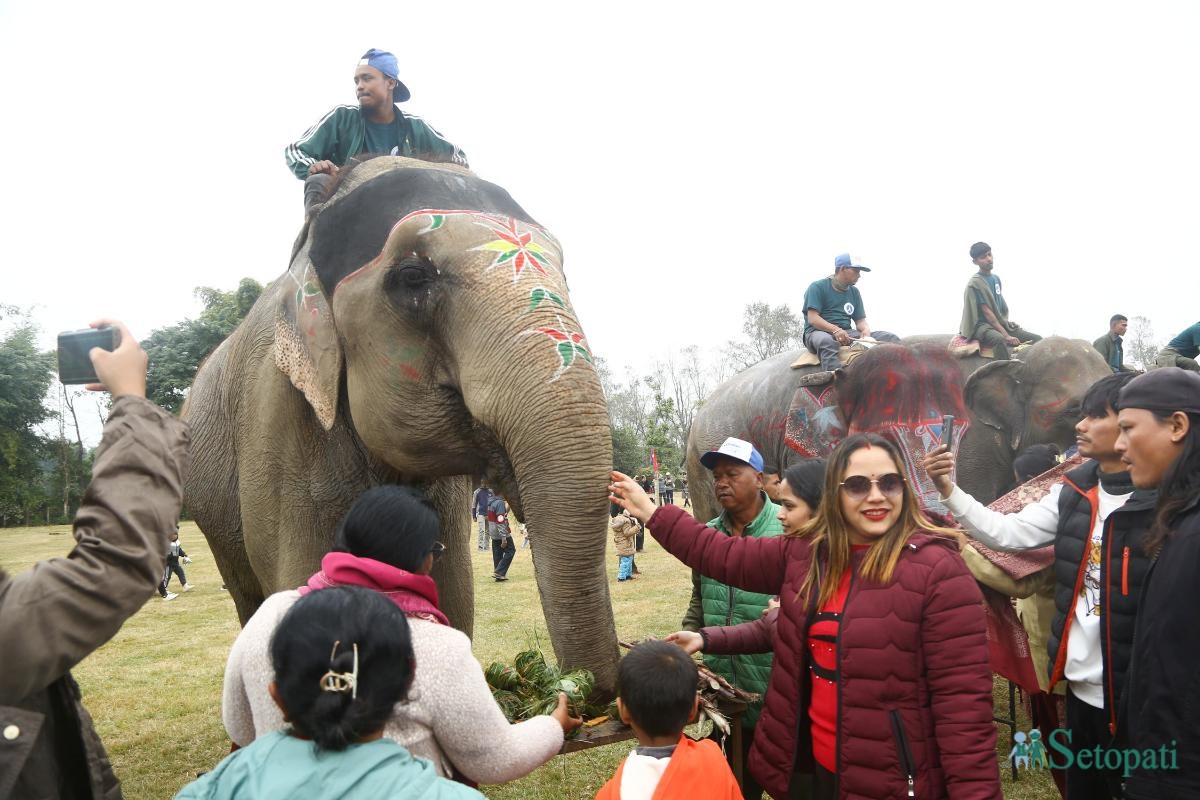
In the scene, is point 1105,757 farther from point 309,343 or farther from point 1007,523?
point 309,343

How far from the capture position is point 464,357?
309 centimetres

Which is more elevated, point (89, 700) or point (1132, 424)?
point (1132, 424)

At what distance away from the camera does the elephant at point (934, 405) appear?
7199mm

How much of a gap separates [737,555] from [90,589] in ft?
6.56

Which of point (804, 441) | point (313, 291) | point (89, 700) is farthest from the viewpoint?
point (804, 441)

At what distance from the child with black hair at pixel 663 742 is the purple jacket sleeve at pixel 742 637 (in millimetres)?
776

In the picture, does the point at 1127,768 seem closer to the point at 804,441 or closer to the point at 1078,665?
the point at 1078,665

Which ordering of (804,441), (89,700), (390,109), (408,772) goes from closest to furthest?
1. (408,772)
2. (390,109)
3. (89,700)
4. (804,441)

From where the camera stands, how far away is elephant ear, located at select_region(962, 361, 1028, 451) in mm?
8227

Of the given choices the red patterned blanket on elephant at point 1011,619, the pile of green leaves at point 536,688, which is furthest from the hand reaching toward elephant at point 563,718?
the red patterned blanket on elephant at point 1011,619

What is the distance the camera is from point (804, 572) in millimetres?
2705

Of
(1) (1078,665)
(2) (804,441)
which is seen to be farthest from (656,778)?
(2) (804,441)

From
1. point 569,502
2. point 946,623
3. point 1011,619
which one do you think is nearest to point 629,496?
point 569,502

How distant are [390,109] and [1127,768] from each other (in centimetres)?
433
